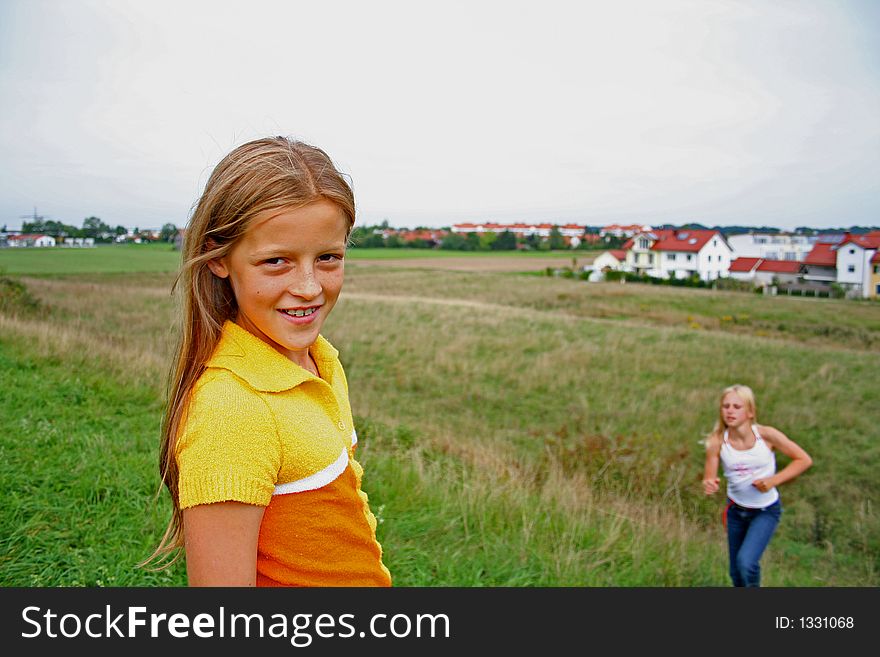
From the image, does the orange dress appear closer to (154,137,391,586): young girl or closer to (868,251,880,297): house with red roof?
(154,137,391,586): young girl

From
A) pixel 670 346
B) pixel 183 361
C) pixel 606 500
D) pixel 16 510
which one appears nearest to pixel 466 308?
pixel 670 346

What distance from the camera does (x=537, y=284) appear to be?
105 ft

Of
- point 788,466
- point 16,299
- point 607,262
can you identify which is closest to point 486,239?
point 607,262

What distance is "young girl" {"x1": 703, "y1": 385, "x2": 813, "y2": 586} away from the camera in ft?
12.7

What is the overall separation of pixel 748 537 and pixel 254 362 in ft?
11.9

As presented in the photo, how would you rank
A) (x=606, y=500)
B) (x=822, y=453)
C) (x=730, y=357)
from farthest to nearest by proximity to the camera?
(x=730, y=357)
(x=822, y=453)
(x=606, y=500)

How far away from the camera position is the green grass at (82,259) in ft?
25.5

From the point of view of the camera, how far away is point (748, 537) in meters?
3.93

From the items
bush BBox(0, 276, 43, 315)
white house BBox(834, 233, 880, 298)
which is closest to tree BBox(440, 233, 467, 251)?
white house BBox(834, 233, 880, 298)

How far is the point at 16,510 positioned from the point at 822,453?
924cm

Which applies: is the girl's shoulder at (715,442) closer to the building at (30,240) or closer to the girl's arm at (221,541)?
the girl's arm at (221,541)

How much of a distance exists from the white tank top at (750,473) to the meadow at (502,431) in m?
0.51

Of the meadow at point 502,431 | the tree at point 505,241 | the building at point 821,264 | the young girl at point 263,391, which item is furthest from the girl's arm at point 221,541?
the tree at point 505,241

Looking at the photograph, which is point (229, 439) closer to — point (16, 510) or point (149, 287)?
point (16, 510)
